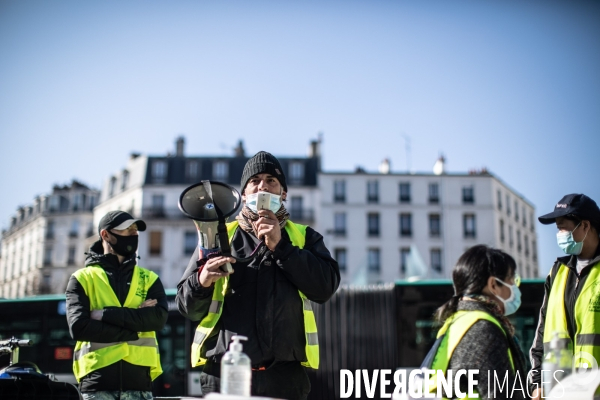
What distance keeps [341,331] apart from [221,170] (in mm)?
45819

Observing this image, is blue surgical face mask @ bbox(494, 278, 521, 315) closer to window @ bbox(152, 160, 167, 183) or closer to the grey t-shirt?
the grey t-shirt

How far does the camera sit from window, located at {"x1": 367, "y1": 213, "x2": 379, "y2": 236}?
195 ft

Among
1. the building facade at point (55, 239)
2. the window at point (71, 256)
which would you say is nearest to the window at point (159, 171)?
the building facade at point (55, 239)

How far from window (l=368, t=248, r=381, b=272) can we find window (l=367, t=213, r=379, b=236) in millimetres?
1522

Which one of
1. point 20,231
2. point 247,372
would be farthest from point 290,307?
point 20,231

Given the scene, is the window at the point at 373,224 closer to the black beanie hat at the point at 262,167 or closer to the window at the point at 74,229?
the window at the point at 74,229

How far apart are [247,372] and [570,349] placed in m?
2.78

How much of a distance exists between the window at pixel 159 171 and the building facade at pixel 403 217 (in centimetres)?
1363

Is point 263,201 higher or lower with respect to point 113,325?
higher

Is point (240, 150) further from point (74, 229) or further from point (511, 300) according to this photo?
point (511, 300)

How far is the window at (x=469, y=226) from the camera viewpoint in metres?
60.0

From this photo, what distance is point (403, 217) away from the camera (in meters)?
60.0

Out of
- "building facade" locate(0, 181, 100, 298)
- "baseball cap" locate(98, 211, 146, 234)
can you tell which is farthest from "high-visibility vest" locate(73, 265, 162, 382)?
"building facade" locate(0, 181, 100, 298)

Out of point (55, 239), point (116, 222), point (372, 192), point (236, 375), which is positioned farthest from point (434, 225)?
point (236, 375)
